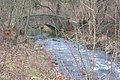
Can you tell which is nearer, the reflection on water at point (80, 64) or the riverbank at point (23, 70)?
the reflection on water at point (80, 64)

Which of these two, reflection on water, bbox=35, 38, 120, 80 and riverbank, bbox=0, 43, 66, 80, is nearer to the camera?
reflection on water, bbox=35, 38, 120, 80

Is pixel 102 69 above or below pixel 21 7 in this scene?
below

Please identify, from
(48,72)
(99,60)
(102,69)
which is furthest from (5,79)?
(99,60)

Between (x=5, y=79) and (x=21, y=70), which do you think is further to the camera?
(x=21, y=70)

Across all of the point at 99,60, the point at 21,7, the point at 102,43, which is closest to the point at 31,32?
the point at 21,7

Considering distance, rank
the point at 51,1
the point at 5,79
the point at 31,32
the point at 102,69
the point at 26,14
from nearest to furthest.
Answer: the point at 5,79, the point at 102,69, the point at 26,14, the point at 31,32, the point at 51,1

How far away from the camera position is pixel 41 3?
28.0 metres

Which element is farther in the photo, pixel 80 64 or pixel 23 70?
pixel 23 70

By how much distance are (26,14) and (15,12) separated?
140cm

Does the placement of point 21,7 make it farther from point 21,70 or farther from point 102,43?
point 21,70

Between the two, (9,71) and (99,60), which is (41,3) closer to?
(99,60)

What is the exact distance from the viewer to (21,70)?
1055 cm

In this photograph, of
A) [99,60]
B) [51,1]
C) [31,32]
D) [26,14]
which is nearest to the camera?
[99,60]

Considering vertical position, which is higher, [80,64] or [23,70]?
[80,64]
